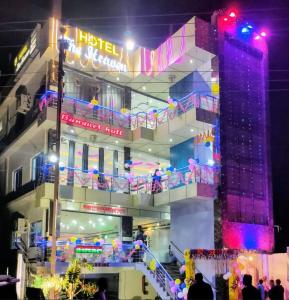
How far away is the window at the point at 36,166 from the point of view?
2486cm

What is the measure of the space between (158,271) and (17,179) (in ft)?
42.0

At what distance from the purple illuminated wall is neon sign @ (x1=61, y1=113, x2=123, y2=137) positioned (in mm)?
5760

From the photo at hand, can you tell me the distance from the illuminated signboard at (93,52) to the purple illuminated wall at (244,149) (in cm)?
614

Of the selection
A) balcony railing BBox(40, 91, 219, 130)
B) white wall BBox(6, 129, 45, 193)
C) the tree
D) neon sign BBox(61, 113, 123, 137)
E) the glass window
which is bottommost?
the tree

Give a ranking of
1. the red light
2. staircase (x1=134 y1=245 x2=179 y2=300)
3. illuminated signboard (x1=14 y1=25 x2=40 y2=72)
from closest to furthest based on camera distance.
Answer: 1. staircase (x1=134 y1=245 x2=179 y2=300)
2. the red light
3. illuminated signboard (x1=14 y1=25 x2=40 y2=72)

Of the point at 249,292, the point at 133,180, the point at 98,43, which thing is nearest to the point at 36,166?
the point at 133,180

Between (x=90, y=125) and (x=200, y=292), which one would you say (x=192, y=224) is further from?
(x=200, y=292)

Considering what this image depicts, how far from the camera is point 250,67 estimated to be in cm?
2667

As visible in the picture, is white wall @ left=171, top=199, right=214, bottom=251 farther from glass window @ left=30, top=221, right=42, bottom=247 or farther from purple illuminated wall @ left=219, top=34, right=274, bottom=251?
glass window @ left=30, top=221, right=42, bottom=247

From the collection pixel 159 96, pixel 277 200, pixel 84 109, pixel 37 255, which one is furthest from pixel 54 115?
pixel 277 200

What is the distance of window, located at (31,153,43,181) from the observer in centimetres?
2486

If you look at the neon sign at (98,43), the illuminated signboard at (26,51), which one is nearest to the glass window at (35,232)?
the illuminated signboard at (26,51)

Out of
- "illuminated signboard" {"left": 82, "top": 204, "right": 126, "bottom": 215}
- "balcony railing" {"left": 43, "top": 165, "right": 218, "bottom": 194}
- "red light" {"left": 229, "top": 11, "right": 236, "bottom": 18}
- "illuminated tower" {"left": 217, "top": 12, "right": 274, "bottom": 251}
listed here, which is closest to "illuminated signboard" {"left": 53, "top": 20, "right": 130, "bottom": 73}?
"illuminated tower" {"left": 217, "top": 12, "right": 274, "bottom": 251}

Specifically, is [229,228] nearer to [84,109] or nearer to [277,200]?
[277,200]
